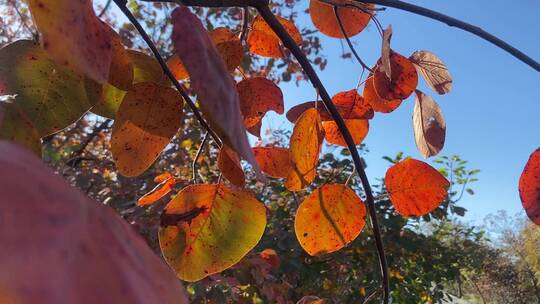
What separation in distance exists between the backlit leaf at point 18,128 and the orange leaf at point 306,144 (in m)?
0.25

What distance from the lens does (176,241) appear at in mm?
431

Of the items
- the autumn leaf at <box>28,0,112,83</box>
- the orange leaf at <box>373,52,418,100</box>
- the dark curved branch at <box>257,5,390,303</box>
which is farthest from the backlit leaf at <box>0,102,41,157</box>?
the orange leaf at <box>373,52,418,100</box>

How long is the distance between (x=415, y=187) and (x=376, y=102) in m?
0.11

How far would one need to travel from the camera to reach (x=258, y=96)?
0.51 m

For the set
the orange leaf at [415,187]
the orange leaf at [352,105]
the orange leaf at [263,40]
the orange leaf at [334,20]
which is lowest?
the orange leaf at [415,187]

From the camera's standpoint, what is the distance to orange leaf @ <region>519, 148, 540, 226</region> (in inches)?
15.2

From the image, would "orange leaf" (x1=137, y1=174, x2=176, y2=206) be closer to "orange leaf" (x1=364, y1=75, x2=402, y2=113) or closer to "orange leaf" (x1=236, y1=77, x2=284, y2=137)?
"orange leaf" (x1=236, y1=77, x2=284, y2=137)

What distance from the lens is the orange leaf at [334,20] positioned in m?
0.59

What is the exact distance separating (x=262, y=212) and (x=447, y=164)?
464 cm

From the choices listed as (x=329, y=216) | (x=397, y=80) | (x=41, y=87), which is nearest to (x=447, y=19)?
(x=397, y=80)

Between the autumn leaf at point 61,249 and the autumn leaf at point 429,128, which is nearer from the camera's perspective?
the autumn leaf at point 61,249

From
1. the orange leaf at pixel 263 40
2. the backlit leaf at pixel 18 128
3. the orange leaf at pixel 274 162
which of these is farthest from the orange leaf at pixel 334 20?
the backlit leaf at pixel 18 128

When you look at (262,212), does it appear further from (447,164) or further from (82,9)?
(447,164)

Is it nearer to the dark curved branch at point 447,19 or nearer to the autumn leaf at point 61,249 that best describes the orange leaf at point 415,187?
Result: the dark curved branch at point 447,19
